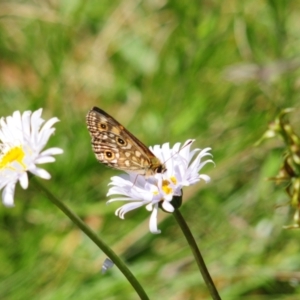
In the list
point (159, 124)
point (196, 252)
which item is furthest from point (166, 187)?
point (159, 124)

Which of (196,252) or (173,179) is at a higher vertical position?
(173,179)

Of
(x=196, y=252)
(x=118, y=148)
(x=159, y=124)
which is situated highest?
(x=159, y=124)

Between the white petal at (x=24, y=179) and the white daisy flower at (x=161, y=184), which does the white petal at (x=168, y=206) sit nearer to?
the white daisy flower at (x=161, y=184)

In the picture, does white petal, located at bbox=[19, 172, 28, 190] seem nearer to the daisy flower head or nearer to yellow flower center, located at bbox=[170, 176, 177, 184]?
the daisy flower head

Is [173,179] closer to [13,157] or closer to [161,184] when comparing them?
[161,184]

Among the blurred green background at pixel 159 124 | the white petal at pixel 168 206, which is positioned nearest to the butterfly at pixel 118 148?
the white petal at pixel 168 206

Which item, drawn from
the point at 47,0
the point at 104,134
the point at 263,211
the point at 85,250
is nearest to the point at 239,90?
the point at 263,211

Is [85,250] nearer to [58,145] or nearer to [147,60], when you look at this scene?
[58,145]
